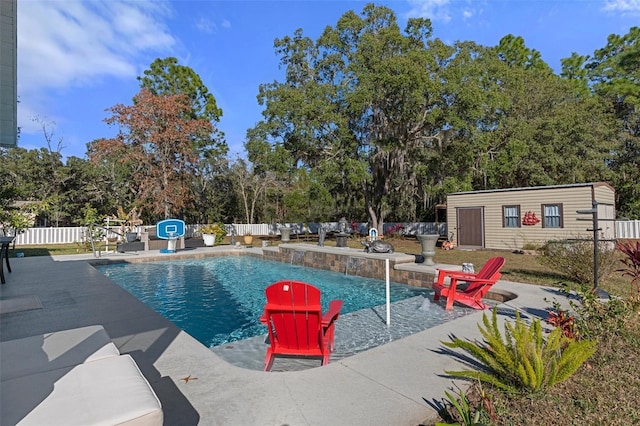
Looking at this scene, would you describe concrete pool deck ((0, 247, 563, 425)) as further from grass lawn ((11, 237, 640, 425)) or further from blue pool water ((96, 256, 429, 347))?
blue pool water ((96, 256, 429, 347))

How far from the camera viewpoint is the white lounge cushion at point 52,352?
2.21 metres

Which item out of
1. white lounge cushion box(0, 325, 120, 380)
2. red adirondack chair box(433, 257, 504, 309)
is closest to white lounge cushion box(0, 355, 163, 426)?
white lounge cushion box(0, 325, 120, 380)

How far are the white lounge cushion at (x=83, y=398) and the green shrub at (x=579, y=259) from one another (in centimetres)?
689

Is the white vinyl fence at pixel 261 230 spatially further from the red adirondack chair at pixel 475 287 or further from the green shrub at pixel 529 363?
the green shrub at pixel 529 363

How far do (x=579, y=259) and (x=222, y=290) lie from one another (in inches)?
283

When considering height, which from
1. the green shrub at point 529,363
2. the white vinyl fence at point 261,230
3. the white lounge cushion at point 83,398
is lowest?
the green shrub at point 529,363

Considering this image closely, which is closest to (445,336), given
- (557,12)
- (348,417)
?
(348,417)

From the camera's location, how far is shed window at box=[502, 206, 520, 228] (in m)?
13.6

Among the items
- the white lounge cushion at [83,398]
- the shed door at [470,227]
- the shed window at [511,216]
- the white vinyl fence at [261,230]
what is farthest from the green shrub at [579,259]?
the white vinyl fence at [261,230]

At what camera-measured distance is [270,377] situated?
269cm

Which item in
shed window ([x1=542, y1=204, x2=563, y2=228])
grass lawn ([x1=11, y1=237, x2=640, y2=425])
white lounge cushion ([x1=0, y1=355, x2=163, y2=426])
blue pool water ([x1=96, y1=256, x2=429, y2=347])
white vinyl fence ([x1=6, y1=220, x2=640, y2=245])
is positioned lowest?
blue pool water ([x1=96, y1=256, x2=429, y2=347])

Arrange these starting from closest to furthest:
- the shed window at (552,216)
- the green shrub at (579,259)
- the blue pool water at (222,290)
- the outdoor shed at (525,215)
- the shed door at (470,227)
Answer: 1. the blue pool water at (222,290)
2. the green shrub at (579,259)
3. the outdoor shed at (525,215)
4. the shed window at (552,216)
5. the shed door at (470,227)

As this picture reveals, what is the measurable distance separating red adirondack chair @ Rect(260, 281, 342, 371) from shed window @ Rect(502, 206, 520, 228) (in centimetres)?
1259

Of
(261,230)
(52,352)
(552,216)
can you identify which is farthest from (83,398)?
(261,230)
